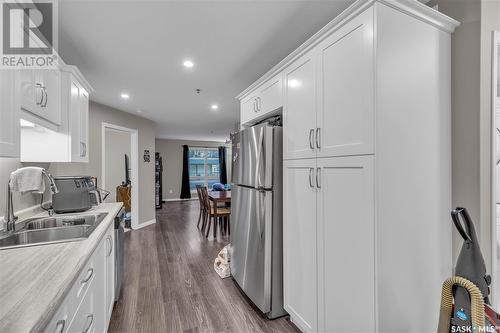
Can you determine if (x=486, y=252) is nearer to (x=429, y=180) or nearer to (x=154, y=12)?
(x=429, y=180)

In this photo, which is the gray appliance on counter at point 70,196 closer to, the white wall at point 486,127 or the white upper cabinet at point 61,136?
the white upper cabinet at point 61,136

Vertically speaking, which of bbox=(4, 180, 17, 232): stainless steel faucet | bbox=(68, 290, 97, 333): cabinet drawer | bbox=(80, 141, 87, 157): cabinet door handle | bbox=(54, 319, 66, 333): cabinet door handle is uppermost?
bbox=(80, 141, 87, 157): cabinet door handle

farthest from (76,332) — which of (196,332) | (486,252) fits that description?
(486,252)

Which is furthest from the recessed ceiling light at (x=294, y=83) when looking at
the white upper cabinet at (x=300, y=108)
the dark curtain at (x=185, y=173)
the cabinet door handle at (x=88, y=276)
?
the dark curtain at (x=185, y=173)

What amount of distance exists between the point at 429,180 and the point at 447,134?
1.14 ft

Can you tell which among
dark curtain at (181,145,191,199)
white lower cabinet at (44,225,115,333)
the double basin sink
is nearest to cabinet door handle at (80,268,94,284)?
white lower cabinet at (44,225,115,333)

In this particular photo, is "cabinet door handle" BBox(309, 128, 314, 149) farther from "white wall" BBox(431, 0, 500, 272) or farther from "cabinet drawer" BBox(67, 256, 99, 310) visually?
"cabinet drawer" BBox(67, 256, 99, 310)

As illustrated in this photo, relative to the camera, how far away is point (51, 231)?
1.62 m

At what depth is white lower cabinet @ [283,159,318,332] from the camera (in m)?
1.63

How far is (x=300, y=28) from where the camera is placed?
1878 mm

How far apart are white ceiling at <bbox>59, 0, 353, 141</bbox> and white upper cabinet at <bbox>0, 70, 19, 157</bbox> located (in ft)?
2.78

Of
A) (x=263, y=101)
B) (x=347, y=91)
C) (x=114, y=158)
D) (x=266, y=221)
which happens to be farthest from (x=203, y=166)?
(x=347, y=91)

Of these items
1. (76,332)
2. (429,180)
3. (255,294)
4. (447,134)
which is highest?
(447,134)

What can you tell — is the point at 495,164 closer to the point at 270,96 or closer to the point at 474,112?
the point at 474,112
